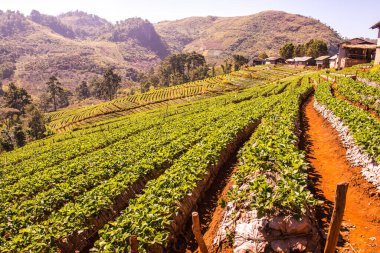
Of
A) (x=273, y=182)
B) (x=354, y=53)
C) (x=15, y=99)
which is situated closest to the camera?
(x=273, y=182)

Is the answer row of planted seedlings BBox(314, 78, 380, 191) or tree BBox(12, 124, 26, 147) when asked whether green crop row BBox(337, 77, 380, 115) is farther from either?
tree BBox(12, 124, 26, 147)

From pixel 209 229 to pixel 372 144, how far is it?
1069 centimetres

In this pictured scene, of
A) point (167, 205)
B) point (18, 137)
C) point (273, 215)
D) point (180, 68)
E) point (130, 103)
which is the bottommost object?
point (18, 137)

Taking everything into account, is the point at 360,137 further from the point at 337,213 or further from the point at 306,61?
the point at 306,61

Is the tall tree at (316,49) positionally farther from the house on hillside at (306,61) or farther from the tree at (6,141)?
the tree at (6,141)

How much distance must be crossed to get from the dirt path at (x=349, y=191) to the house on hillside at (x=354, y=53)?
224 ft

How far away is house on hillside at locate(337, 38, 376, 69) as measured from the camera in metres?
81.9

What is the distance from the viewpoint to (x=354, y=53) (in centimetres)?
8756

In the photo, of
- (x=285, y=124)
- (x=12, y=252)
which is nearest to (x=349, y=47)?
(x=285, y=124)

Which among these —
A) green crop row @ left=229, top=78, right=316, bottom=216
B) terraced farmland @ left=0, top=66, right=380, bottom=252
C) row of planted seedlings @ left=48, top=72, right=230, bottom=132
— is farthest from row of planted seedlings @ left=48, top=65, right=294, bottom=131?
green crop row @ left=229, top=78, right=316, bottom=216

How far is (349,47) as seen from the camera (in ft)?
276

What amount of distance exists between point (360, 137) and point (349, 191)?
433 cm

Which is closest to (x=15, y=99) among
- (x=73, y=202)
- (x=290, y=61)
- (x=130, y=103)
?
(x=130, y=103)

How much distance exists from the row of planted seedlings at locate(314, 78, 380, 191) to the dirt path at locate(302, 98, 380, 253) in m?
0.50
